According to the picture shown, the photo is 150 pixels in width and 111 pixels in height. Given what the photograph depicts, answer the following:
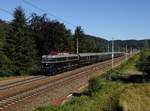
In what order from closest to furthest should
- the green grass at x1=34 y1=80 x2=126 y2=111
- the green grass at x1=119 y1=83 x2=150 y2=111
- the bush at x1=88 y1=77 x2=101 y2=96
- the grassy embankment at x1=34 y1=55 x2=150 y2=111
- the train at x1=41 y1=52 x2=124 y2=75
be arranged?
the green grass at x1=34 y1=80 x2=126 y2=111
the grassy embankment at x1=34 y1=55 x2=150 y2=111
the green grass at x1=119 y1=83 x2=150 y2=111
the bush at x1=88 y1=77 x2=101 y2=96
the train at x1=41 y1=52 x2=124 y2=75

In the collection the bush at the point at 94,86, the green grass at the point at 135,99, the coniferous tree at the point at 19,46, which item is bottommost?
the green grass at the point at 135,99

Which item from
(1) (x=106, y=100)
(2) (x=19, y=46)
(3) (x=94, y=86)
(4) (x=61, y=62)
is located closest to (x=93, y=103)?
(1) (x=106, y=100)

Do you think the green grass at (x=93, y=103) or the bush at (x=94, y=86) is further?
the bush at (x=94, y=86)

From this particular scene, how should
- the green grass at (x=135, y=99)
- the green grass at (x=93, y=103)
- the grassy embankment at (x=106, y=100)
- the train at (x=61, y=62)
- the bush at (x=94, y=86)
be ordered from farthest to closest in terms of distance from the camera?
the train at (x=61, y=62) < the bush at (x=94, y=86) < the green grass at (x=135, y=99) < the grassy embankment at (x=106, y=100) < the green grass at (x=93, y=103)

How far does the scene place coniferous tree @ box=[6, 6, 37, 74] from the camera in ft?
186

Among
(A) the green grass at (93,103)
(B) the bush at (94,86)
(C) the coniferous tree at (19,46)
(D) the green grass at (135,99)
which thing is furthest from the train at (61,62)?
(A) the green grass at (93,103)

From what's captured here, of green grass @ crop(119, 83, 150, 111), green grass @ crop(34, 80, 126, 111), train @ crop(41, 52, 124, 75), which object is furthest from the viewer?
train @ crop(41, 52, 124, 75)

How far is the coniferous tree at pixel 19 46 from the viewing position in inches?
2227

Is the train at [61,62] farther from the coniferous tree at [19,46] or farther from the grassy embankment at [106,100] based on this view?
the grassy embankment at [106,100]

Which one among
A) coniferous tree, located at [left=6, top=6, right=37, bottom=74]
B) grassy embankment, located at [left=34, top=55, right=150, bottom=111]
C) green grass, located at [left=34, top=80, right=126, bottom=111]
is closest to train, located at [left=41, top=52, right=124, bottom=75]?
coniferous tree, located at [left=6, top=6, right=37, bottom=74]

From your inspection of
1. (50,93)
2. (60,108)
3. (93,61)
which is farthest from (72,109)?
(93,61)

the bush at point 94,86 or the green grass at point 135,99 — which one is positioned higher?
the bush at point 94,86

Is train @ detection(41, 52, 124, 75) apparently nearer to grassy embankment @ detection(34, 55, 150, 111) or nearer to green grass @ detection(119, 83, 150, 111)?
grassy embankment @ detection(34, 55, 150, 111)

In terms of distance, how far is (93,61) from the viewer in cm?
9681
